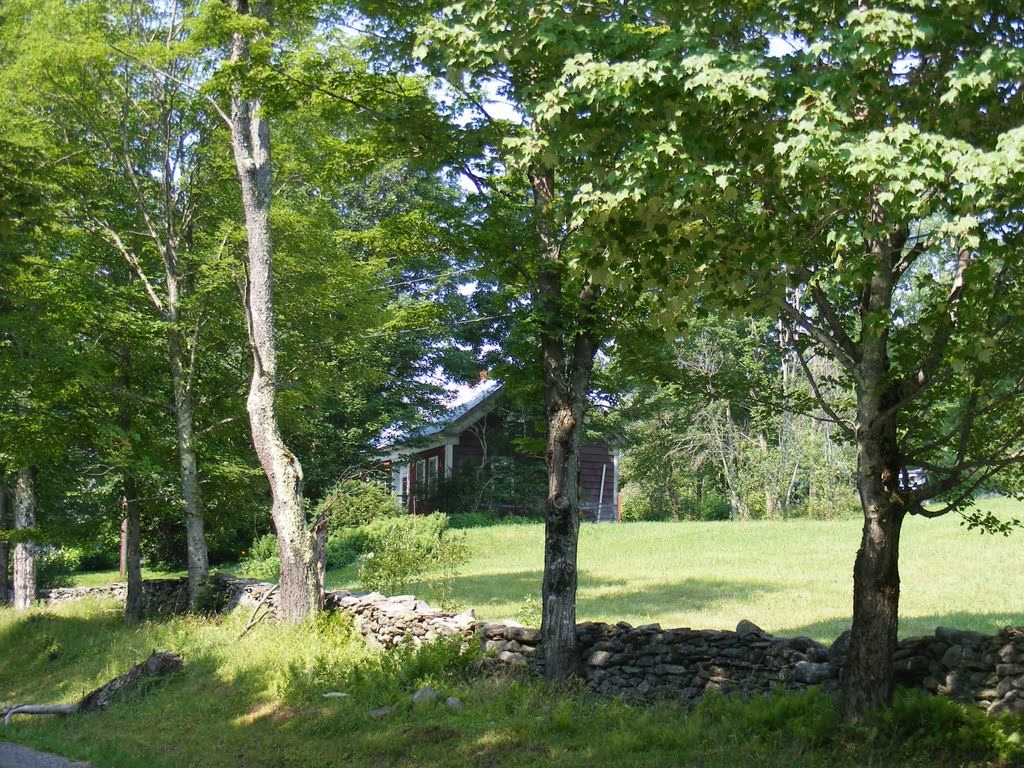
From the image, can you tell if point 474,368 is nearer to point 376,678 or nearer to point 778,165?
point 376,678

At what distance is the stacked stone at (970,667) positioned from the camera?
23.5 feet

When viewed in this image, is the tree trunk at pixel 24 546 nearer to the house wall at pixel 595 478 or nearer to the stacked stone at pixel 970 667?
the stacked stone at pixel 970 667

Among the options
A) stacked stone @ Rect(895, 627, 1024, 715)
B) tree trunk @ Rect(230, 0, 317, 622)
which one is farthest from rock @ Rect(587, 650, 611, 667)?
tree trunk @ Rect(230, 0, 317, 622)

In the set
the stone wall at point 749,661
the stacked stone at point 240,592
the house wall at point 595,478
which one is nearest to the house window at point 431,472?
the house wall at point 595,478

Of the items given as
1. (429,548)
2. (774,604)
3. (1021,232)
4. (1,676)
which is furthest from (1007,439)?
(1,676)

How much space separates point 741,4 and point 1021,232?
2.82 meters

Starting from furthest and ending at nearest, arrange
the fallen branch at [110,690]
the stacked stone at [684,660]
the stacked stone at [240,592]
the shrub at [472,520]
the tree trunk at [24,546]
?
the shrub at [472,520] < the tree trunk at [24,546] < the stacked stone at [240,592] < the fallen branch at [110,690] < the stacked stone at [684,660]

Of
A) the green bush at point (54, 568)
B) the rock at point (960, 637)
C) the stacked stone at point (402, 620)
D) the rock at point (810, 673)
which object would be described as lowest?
the green bush at point (54, 568)

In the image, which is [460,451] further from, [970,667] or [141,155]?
[970,667]

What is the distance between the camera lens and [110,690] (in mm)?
12492

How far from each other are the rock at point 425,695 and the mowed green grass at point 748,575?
220 centimetres

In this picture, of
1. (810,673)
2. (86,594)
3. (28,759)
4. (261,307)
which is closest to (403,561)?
(261,307)

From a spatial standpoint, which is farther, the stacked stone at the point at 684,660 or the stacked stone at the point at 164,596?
the stacked stone at the point at 164,596

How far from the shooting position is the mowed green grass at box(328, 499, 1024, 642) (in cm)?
1414
